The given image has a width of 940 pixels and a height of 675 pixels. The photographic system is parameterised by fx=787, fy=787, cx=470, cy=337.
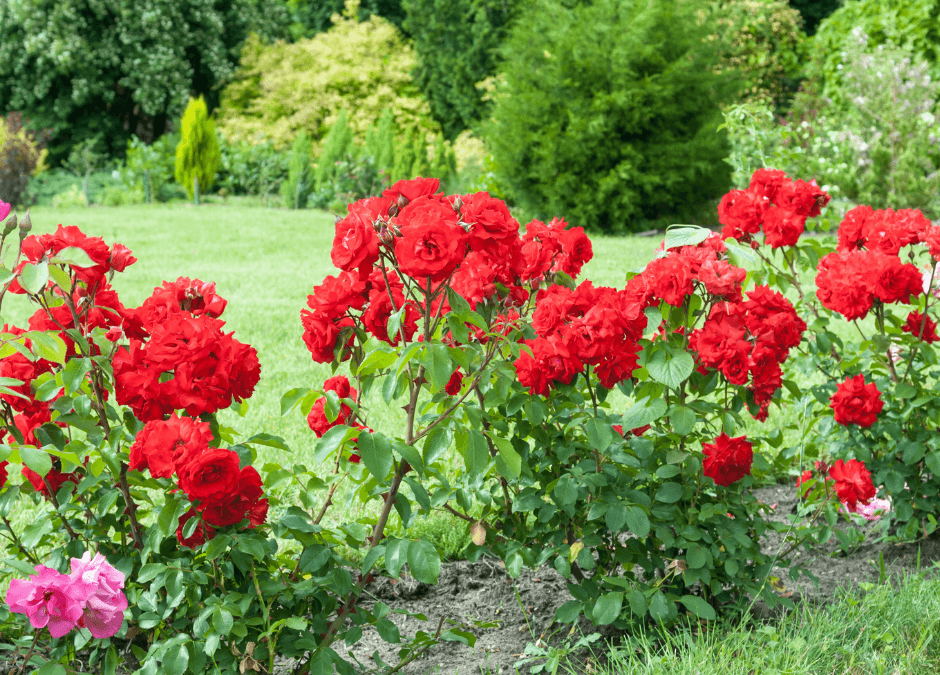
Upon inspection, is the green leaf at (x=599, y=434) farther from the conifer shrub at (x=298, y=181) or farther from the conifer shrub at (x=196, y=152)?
the conifer shrub at (x=196, y=152)

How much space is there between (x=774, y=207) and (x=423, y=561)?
1.44m

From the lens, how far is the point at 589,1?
11.1m

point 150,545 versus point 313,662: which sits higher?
point 150,545

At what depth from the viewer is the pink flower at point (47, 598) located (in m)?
1.18

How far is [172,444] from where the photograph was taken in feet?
4.20

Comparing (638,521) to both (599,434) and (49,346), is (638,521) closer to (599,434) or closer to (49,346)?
(599,434)

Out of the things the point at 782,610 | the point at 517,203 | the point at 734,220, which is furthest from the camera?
the point at 517,203

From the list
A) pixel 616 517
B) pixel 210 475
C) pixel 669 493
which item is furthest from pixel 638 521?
pixel 210 475

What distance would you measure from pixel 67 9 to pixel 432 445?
51.4ft

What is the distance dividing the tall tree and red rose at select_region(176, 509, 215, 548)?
1540 centimetres

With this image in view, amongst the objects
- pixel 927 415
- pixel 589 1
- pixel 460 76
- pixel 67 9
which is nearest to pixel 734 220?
pixel 927 415

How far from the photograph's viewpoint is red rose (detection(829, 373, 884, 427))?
84.0 inches

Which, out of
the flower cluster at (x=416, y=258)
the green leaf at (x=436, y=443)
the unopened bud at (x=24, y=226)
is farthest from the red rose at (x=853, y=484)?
the unopened bud at (x=24, y=226)

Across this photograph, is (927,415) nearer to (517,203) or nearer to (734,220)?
(734,220)
